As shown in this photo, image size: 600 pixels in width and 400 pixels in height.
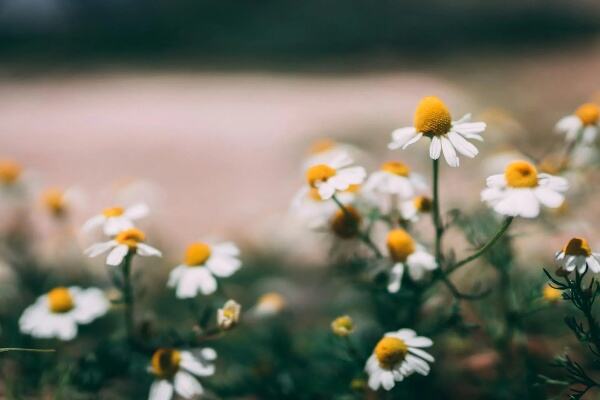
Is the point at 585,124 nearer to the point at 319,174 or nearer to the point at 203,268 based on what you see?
the point at 319,174

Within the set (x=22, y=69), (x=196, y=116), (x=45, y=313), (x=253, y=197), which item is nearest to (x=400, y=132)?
(x=45, y=313)

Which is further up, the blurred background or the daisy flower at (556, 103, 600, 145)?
the daisy flower at (556, 103, 600, 145)

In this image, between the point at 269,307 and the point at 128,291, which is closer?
the point at 128,291

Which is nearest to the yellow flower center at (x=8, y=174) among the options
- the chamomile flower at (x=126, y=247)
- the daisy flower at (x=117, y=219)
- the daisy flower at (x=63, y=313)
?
the daisy flower at (x=63, y=313)

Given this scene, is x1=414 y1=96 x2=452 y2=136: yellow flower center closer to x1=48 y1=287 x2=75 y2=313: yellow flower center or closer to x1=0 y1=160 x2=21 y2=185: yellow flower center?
x1=48 y1=287 x2=75 y2=313: yellow flower center

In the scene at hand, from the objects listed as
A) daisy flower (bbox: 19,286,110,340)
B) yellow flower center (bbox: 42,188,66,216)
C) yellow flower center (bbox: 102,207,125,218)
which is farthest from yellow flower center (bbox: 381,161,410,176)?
yellow flower center (bbox: 42,188,66,216)

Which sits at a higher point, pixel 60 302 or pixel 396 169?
pixel 396 169

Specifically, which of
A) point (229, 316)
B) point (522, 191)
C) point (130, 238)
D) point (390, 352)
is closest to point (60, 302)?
point (130, 238)
